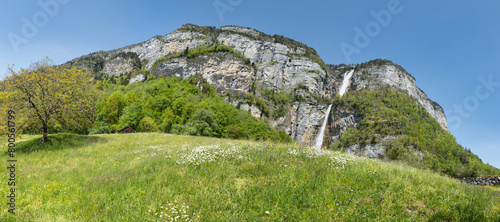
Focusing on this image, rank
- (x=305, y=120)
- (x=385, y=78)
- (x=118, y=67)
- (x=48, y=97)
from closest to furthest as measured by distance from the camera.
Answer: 1. (x=48, y=97)
2. (x=305, y=120)
3. (x=385, y=78)
4. (x=118, y=67)

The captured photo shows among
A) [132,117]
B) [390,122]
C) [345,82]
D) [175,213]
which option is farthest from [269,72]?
[175,213]

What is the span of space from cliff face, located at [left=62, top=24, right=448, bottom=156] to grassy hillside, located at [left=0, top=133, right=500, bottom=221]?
118 m

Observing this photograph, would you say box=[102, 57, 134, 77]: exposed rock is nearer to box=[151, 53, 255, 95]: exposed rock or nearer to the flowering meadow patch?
box=[151, 53, 255, 95]: exposed rock

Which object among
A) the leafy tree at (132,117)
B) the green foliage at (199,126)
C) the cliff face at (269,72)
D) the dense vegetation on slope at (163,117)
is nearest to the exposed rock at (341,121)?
the cliff face at (269,72)

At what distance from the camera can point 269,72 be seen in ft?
531

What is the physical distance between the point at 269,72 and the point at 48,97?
15099 cm

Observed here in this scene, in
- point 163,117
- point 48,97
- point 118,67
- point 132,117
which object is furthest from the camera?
point 118,67

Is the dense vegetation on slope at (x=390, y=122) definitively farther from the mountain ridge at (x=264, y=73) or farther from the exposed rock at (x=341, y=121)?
the mountain ridge at (x=264, y=73)

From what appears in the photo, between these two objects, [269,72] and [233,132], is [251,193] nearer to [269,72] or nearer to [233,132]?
[233,132]

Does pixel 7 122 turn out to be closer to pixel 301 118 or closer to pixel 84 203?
pixel 84 203

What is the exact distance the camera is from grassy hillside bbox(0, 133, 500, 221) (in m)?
5.52

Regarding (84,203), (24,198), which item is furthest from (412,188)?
(24,198)

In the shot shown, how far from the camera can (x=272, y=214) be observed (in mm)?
5457

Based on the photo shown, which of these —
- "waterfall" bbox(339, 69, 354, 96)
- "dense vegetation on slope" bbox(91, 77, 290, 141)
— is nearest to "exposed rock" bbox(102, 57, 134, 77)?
"dense vegetation on slope" bbox(91, 77, 290, 141)
